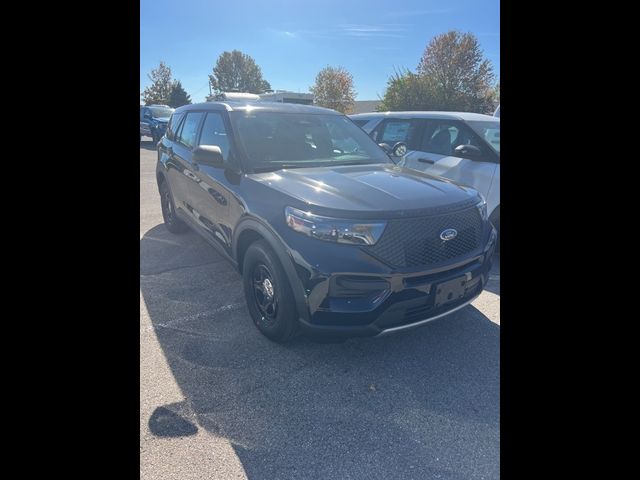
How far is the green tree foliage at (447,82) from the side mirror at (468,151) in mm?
18844

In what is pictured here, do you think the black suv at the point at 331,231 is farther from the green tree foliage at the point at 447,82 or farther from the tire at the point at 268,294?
the green tree foliage at the point at 447,82

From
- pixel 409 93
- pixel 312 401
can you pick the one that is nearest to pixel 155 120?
pixel 409 93

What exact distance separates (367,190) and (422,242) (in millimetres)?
529

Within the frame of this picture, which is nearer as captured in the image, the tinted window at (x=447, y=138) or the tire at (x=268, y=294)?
the tire at (x=268, y=294)

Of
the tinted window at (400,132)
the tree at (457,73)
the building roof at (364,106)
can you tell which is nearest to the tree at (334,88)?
the building roof at (364,106)

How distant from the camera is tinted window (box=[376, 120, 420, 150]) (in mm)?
5461

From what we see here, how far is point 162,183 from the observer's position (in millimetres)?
5227

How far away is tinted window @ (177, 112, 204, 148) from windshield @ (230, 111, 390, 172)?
92 cm

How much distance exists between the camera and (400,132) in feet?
18.7

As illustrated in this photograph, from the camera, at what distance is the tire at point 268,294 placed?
2.41 meters

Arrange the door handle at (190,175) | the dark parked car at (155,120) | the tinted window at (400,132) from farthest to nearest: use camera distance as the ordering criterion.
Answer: the dark parked car at (155,120) < the tinted window at (400,132) < the door handle at (190,175)
